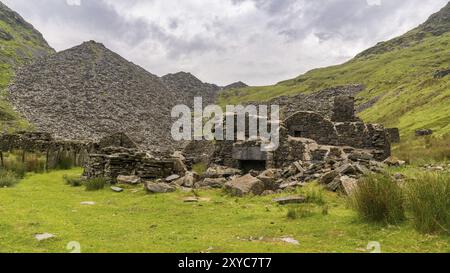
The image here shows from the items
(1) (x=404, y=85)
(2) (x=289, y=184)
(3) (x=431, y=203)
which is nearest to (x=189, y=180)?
(2) (x=289, y=184)

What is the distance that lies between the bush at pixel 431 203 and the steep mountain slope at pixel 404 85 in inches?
944

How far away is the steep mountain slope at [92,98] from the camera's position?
42000 mm

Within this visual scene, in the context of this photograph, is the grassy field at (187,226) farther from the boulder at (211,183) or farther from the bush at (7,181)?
the bush at (7,181)

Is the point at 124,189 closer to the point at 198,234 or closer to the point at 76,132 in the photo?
the point at 198,234

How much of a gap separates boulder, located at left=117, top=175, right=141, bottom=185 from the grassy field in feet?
7.55

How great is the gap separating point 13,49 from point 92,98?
128 feet

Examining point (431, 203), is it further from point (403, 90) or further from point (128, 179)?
point (403, 90)

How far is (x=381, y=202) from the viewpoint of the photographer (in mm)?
7832

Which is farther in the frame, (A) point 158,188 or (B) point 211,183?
(B) point 211,183

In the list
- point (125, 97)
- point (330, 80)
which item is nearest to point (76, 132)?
point (125, 97)

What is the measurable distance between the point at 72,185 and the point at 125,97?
45.6 m

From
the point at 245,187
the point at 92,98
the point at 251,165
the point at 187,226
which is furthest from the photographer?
the point at 92,98

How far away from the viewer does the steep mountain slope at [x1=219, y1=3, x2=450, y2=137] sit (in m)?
39.3
